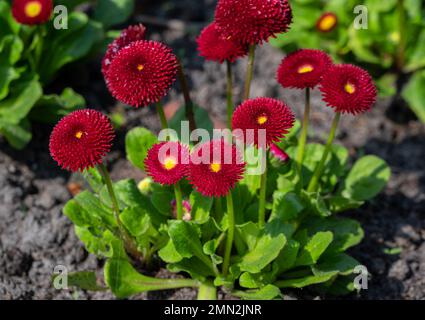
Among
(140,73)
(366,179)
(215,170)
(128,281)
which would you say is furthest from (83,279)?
(366,179)

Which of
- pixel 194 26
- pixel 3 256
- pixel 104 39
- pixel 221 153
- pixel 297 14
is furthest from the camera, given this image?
pixel 194 26

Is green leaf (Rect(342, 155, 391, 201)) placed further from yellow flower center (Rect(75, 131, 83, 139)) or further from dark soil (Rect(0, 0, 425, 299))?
yellow flower center (Rect(75, 131, 83, 139))

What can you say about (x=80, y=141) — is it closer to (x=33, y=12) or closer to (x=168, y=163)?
(x=168, y=163)

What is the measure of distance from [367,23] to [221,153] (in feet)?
10.1

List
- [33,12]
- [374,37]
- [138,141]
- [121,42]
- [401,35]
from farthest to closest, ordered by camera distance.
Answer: [374,37], [401,35], [33,12], [138,141], [121,42]

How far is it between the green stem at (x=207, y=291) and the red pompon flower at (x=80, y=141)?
1.08 m

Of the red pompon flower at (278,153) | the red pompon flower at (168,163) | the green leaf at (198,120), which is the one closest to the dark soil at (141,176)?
the green leaf at (198,120)

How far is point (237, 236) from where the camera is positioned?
3.72 metres

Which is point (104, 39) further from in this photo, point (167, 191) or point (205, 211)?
point (205, 211)

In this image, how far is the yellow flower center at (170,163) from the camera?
316 centimetres

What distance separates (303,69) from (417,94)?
2.16 m

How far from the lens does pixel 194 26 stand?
621 cm

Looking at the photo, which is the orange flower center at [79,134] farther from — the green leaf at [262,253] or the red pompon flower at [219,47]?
the green leaf at [262,253]

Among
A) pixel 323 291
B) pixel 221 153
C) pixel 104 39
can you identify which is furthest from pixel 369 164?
pixel 104 39
